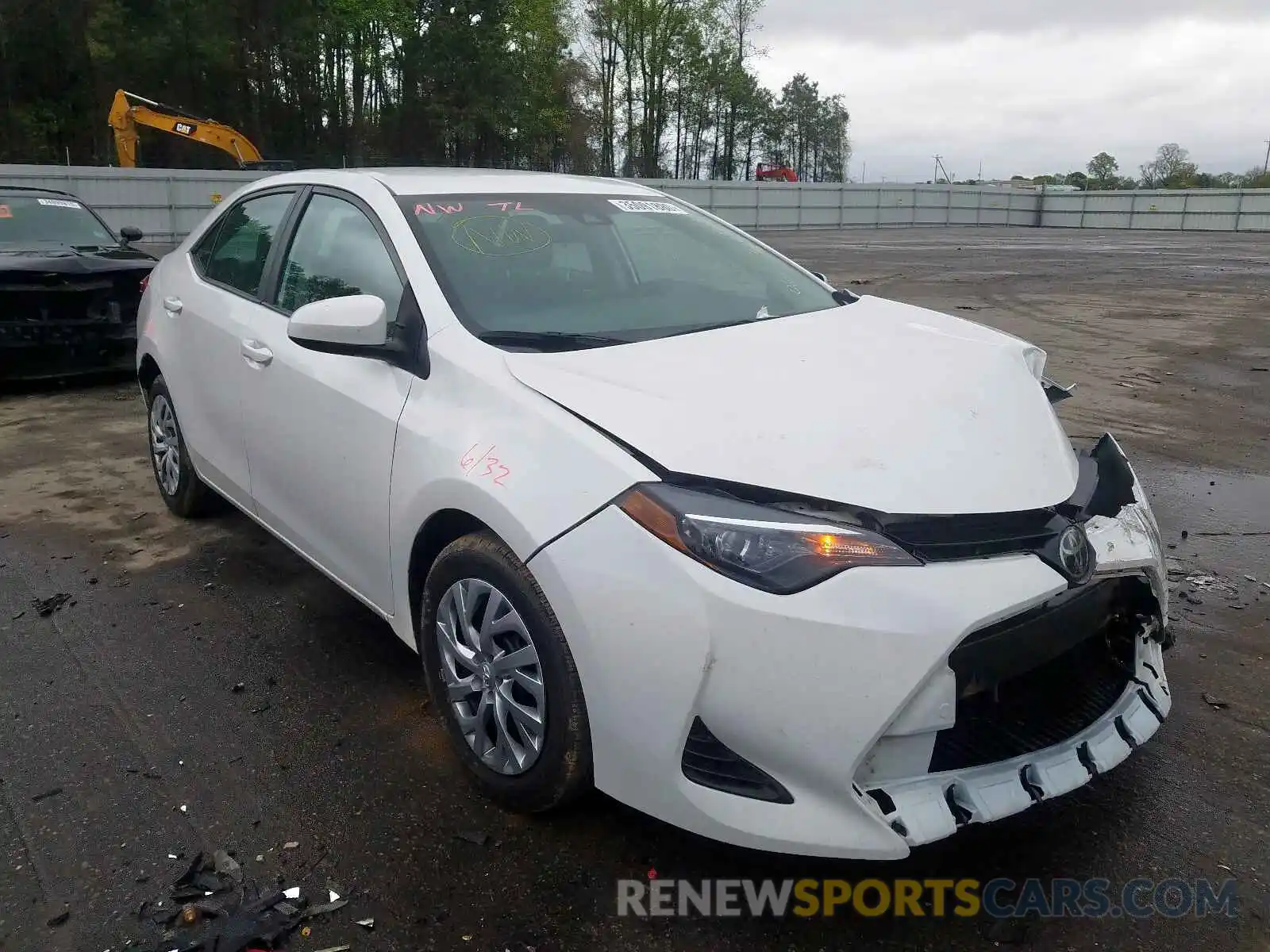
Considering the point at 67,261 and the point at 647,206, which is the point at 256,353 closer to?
the point at 647,206

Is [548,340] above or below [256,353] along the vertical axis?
above

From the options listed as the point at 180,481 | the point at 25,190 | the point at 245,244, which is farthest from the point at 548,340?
the point at 25,190

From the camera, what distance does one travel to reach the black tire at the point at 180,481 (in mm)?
4746

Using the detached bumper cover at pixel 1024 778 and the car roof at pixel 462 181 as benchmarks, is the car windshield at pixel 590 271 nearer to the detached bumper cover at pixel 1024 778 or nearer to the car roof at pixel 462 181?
the car roof at pixel 462 181

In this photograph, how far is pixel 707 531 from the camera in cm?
217

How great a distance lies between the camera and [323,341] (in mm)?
2977

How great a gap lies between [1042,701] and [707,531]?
946mm


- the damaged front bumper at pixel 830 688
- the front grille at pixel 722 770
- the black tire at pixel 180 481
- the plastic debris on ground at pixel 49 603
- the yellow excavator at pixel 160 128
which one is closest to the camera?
the damaged front bumper at pixel 830 688

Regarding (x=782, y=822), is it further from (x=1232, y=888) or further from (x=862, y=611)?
(x=1232, y=888)

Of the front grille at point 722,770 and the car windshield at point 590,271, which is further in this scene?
the car windshield at point 590,271

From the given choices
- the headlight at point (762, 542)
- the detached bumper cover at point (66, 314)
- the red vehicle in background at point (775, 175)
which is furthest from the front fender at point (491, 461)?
the red vehicle in background at point (775, 175)

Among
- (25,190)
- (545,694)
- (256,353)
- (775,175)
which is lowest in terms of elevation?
(545,694)

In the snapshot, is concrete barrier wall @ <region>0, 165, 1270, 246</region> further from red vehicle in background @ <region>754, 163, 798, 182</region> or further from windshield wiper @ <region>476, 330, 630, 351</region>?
windshield wiper @ <region>476, 330, 630, 351</region>

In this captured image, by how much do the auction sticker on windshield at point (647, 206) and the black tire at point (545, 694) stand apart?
175 cm
